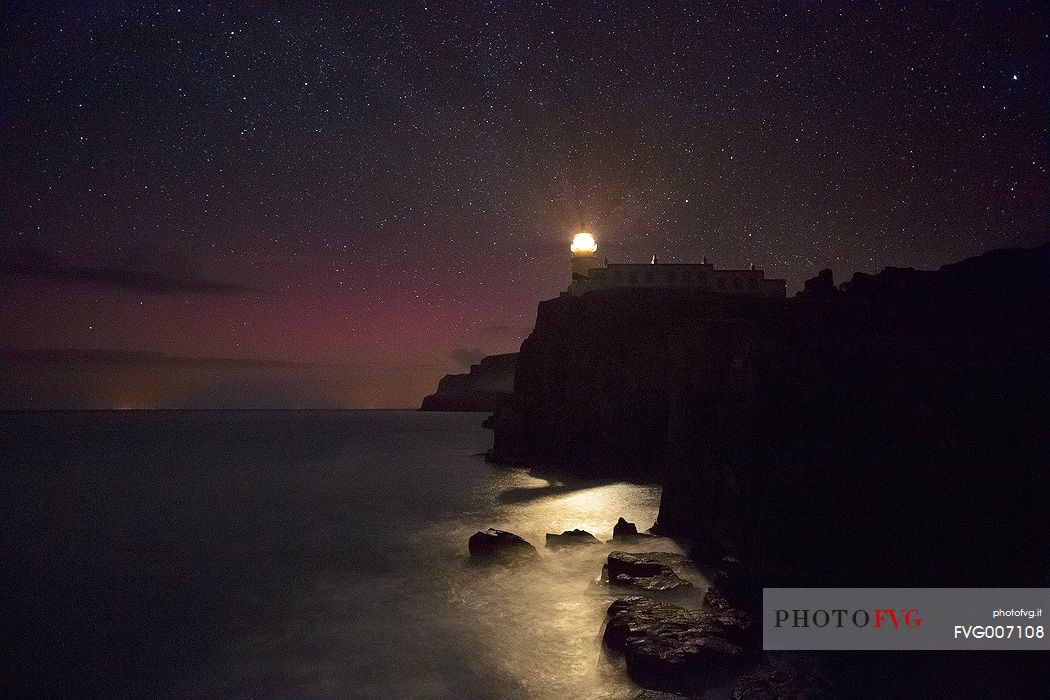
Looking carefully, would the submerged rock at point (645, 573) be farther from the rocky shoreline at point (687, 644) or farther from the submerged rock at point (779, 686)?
the submerged rock at point (779, 686)

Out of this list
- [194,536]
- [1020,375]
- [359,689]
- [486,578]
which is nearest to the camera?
[359,689]

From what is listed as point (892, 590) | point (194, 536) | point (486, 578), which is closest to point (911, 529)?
point (892, 590)

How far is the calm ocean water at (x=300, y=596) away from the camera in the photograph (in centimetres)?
1139

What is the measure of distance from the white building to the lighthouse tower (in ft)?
10.7

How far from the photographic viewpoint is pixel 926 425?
1315cm

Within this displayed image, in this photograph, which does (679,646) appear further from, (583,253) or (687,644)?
(583,253)

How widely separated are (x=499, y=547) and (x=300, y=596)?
294 inches

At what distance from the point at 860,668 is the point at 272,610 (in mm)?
Result: 15447

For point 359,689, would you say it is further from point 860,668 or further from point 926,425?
point 926,425

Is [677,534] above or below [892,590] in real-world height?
below

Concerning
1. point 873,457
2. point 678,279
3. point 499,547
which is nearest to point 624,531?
point 499,547

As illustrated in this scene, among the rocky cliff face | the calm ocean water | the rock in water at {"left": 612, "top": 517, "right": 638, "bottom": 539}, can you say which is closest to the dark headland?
the rocky cliff face

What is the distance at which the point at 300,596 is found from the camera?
16344mm

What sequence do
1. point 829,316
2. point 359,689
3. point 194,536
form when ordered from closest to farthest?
point 359,689 → point 194,536 → point 829,316
